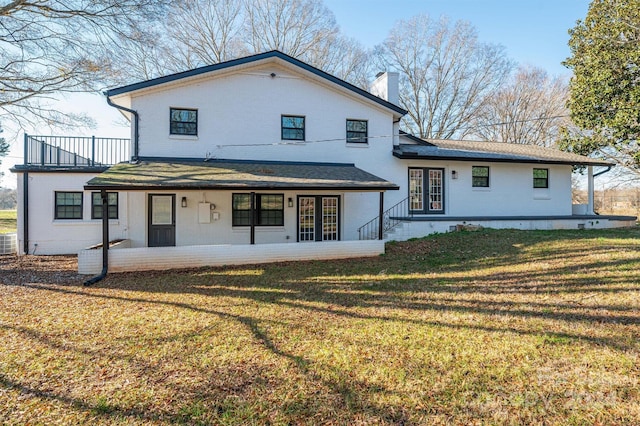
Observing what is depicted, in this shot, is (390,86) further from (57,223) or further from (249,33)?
(249,33)

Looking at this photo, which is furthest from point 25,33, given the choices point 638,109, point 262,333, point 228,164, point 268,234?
point 638,109

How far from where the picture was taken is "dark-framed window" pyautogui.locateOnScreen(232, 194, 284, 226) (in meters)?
12.0

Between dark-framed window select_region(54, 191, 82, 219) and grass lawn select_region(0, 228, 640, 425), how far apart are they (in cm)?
550

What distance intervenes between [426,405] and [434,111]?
29.5m

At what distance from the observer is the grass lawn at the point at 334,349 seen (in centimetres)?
310

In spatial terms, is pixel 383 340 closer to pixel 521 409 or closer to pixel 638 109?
pixel 521 409

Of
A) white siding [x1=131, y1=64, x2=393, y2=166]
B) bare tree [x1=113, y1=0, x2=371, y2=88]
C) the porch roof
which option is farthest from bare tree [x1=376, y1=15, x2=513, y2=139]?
the porch roof

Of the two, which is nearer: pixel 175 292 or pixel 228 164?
pixel 175 292

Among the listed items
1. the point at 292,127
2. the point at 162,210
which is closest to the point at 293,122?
the point at 292,127

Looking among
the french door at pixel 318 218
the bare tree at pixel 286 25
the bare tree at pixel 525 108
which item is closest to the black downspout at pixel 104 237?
the french door at pixel 318 218

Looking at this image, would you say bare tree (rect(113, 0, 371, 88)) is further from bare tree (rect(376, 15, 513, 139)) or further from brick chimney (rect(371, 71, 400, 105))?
brick chimney (rect(371, 71, 400, 105))

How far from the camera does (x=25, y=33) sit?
12.1 m

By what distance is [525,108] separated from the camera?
30172 mm

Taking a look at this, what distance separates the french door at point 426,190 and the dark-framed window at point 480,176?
1367 millimetres
